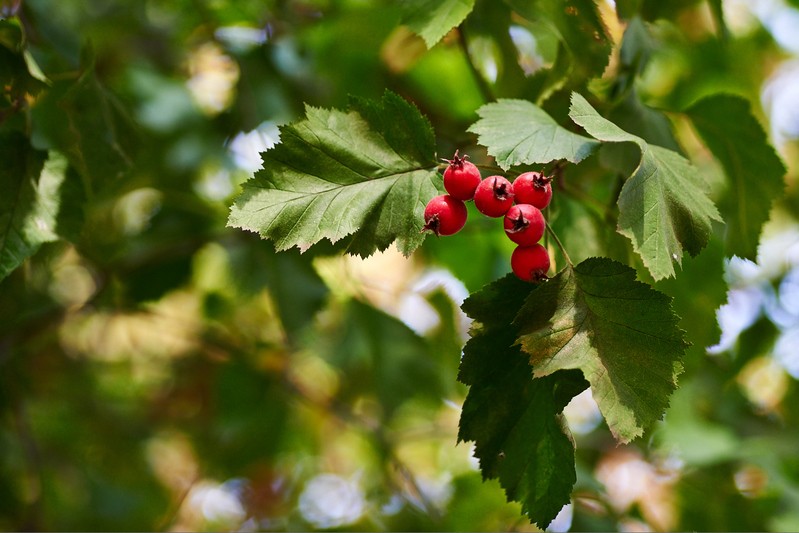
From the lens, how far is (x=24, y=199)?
24.8 inches

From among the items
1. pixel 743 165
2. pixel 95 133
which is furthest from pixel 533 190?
pixel 95 133

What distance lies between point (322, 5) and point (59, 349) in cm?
94

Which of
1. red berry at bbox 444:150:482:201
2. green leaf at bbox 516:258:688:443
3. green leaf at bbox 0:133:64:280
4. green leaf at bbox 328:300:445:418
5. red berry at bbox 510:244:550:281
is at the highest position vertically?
red berry at bbox 444:150:482:201

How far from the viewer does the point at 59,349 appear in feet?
5.31

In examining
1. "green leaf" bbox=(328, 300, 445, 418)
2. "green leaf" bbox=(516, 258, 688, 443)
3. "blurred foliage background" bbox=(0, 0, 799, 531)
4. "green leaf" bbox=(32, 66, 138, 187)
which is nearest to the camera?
"green leaf" bbox=(516, 258, 688, 443)

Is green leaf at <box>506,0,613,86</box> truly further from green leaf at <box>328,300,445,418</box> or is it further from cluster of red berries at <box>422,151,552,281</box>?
green leaf at <box>328,300,445,418</box>

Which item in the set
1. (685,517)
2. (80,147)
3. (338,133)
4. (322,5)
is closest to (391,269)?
(322,5)

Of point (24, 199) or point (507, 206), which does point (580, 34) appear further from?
point (24, 199)

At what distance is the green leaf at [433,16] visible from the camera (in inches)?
23.4

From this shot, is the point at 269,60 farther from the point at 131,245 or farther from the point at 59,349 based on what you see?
the point at 59,349

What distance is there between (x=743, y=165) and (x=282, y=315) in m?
0.63

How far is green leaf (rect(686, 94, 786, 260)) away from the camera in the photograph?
71 centimetres

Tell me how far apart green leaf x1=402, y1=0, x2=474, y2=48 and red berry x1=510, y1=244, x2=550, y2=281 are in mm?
181

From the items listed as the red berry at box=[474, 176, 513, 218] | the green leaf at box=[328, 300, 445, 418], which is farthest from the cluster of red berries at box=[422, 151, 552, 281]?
the green leaf at box=[328, 300, 445, 418]
